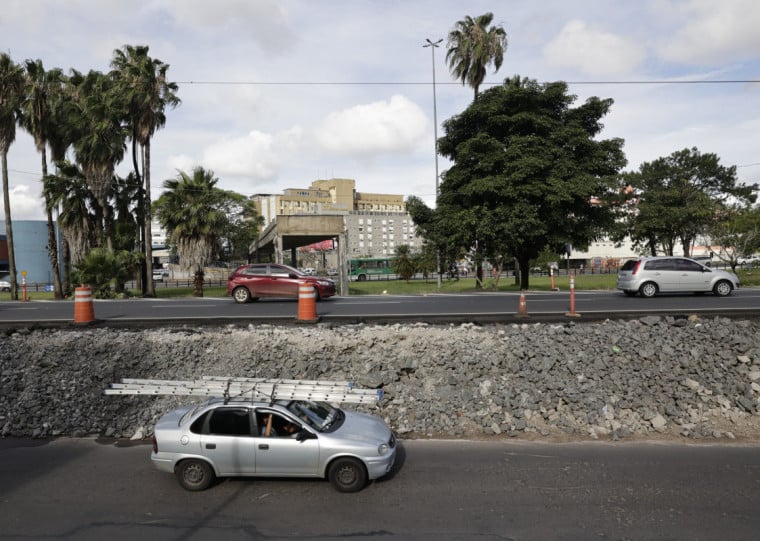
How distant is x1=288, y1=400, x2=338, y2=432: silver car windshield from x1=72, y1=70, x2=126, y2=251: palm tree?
26853 mm

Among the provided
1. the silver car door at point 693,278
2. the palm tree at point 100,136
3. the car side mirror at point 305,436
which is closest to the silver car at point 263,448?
the car side mirror at point 305,436

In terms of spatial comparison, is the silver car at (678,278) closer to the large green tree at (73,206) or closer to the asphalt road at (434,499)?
the asphalt road at (434,499)

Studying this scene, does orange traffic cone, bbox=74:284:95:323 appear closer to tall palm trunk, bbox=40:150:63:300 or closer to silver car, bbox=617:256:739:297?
silver car, bbox=617:256:739:297

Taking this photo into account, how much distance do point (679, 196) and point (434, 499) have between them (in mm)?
52696

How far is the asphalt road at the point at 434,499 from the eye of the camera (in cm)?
549

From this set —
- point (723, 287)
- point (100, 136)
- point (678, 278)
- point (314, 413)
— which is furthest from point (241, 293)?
point (723, 287)

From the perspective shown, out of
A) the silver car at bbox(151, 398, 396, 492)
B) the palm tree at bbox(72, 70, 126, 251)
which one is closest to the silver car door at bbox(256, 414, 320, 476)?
the silver car at bbox(151, 398, 396, 492)

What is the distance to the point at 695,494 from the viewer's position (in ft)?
20.7

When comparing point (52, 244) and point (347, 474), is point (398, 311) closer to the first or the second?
point (347, 474)

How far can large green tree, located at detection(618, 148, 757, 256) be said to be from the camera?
48.4 metres

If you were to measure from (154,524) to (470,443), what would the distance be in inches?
190

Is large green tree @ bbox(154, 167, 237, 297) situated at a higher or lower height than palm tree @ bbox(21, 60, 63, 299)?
lower

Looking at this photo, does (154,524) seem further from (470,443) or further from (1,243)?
(1,243)

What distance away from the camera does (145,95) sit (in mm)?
29625
